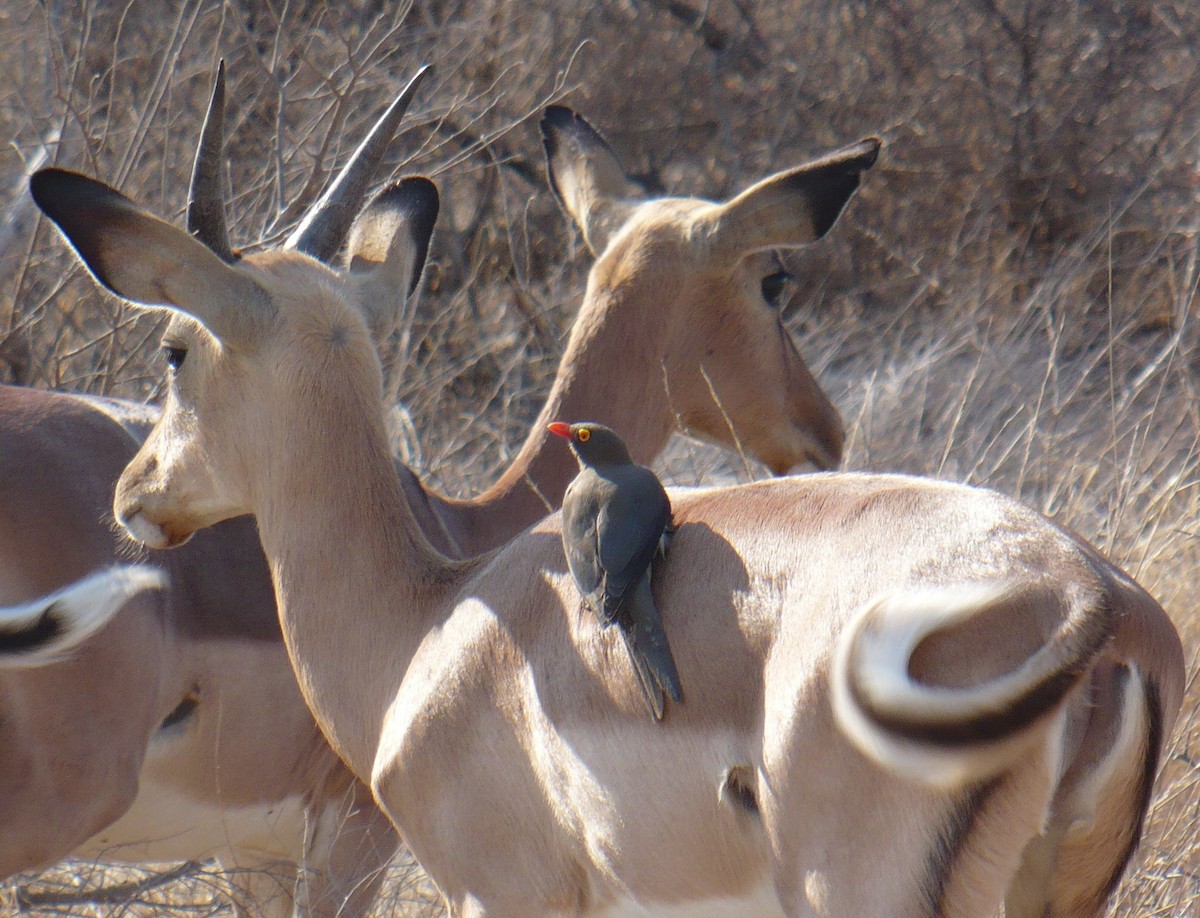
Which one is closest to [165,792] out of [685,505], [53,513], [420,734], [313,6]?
[53,513]

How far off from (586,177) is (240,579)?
70.9 inches

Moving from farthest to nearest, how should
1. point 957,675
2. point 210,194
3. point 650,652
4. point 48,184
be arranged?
point 210,194
point 48,184
point 650,652
point 957,675

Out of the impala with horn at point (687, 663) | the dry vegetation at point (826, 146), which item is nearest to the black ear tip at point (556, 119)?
the impala with horn at point (687, 663)

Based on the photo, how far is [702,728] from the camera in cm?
237

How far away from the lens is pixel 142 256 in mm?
3068

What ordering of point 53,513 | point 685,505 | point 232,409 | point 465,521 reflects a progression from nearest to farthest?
point 685,505 < point 232,409 < point 53,513 < point 465,521

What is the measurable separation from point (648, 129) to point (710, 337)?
5.30m

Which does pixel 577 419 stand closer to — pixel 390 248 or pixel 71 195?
pixel 390 248

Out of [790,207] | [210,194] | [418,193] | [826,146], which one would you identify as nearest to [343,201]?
[418,193]

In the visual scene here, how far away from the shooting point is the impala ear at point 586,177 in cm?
485

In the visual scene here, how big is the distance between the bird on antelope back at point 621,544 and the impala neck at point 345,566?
19.9 inches

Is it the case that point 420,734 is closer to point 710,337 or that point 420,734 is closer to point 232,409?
point 232,409

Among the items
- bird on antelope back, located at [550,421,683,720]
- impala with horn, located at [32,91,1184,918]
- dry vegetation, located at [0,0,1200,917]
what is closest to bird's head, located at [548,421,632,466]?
bird on antelope back, located at [550,421,683,720]

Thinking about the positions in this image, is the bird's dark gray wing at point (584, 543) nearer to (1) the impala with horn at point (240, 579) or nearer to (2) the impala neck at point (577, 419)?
(1) the impala with horn at point (240, 579)
